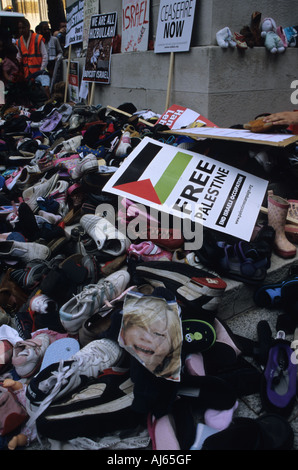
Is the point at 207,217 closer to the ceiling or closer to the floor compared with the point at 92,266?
closer to the ceiling

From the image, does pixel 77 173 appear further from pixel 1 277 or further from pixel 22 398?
pixel 22 398

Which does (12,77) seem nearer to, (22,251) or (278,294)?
(22,251)

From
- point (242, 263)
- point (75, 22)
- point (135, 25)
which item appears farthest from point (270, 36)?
point (75, 22)

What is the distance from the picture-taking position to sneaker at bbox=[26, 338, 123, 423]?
4.38 ft

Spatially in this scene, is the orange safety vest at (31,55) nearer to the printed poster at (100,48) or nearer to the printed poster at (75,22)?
the printed poster at (75,22)

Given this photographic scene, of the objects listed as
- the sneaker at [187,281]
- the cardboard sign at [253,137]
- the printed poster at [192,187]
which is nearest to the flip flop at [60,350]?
the sneaker at [187,281]

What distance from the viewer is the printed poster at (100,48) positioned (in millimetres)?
5777

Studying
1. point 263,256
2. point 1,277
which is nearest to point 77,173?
point 1,277

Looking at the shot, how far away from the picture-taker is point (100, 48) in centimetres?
605

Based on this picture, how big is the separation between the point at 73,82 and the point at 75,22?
132 centimetres

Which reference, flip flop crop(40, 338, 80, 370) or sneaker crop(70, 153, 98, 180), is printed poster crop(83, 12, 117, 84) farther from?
flip flop crop(40, 338, 80, 370)

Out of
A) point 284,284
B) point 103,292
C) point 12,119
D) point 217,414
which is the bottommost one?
point 217,414

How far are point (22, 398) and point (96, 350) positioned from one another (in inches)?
14.6
